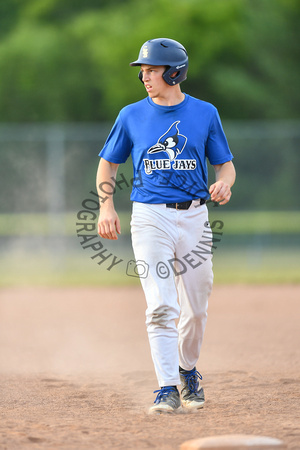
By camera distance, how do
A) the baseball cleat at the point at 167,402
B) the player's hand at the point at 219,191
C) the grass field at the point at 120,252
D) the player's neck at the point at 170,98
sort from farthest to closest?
the grass field at the point at 120,252, the player's neck at the point at 170,98, the player's hand at the point at 219,191, the baseball cleat at the point at 167,402

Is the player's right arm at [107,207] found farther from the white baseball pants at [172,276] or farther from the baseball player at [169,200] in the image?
the white baseball pants at [172,276]

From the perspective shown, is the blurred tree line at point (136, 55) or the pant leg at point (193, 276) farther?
the blurred tree line at point (136, 55)

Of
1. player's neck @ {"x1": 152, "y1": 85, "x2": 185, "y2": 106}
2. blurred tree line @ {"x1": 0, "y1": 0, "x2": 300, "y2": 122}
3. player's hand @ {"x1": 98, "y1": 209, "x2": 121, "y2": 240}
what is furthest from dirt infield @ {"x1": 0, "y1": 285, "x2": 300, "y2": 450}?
blurred tree line @ {"x1": 0, "y1": 0, "x2": 300, "y2": 122}

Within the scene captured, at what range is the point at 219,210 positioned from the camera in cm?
1367

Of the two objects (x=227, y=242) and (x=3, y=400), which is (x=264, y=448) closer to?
(x=3, y=400)

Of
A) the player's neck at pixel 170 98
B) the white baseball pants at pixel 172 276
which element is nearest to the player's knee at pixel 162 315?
the white baseball pants at pixel 172 276

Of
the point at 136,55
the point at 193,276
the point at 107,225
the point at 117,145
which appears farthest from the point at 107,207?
the point at 136,55

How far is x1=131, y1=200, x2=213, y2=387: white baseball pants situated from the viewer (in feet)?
13.5

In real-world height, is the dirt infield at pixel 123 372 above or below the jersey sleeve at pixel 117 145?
below

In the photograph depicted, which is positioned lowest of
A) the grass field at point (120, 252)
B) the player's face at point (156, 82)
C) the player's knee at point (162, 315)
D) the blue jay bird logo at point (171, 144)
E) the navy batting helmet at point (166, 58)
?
the player's knee at point (162, 315)

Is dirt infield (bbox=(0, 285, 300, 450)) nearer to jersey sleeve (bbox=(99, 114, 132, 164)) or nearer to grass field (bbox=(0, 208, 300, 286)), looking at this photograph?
jersey sleeve (bbox=(99, 114, 132, 164))

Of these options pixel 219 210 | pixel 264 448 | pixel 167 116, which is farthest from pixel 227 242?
pixel 264 448

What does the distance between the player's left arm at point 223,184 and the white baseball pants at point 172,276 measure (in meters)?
0.14

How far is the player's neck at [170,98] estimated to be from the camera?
171 inches
